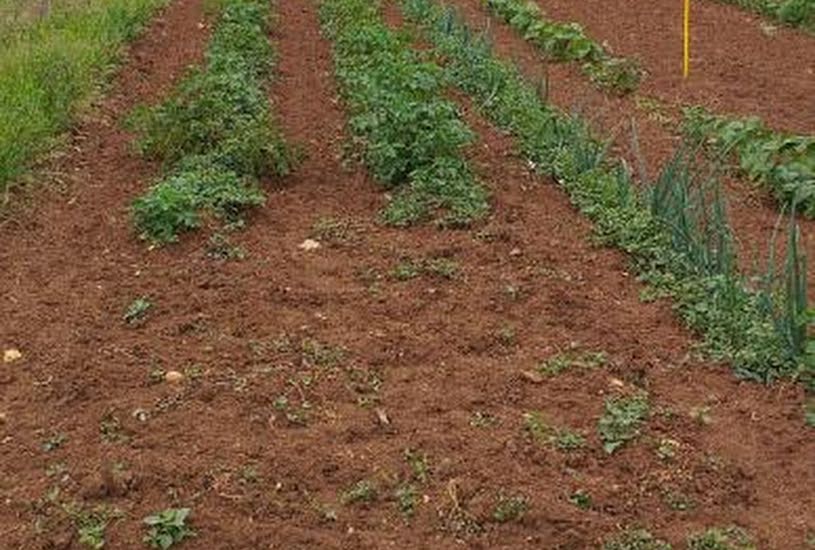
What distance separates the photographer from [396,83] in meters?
7.08

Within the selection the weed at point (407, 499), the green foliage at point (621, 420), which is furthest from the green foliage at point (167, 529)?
the green foliage at point (621, 420)

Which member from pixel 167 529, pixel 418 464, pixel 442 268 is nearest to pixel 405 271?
pixel 442 268

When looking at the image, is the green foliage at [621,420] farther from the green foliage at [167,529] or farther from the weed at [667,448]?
the green foliage at [167,529]

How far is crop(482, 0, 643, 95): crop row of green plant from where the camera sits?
8797mm

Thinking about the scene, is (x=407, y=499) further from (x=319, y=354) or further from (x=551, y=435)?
(x=319, y=354)

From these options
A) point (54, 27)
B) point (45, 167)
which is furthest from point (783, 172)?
point (54, 27)

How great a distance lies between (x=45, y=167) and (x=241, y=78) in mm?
1519

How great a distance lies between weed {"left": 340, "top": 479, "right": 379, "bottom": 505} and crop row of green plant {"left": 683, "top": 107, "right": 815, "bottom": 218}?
10.5 ft

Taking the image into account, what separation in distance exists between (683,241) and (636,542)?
80.0 inches

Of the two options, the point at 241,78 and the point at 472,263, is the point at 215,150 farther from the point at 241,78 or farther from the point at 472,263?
the point at 472,263

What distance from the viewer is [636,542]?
3.56 metres

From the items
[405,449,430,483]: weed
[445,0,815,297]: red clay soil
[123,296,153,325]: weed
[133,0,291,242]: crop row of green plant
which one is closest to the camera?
[405,449,430,483]: weed

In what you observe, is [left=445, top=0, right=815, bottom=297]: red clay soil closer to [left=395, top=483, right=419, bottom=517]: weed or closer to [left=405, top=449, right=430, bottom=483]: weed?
[left=405, top=449, right=430, bottom=483]: weed

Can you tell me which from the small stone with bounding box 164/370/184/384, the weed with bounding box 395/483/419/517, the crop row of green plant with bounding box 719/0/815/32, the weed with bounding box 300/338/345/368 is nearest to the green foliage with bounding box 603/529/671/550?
the weed with bounding box 395/483/419/517
